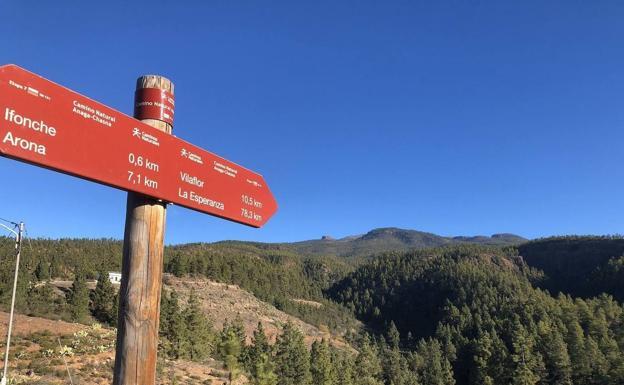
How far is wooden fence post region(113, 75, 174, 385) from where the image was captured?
333 centimetres

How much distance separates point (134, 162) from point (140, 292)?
3.01 ft

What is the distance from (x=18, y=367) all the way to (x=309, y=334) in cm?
8996

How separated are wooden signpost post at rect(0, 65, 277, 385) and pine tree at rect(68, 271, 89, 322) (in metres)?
54.9

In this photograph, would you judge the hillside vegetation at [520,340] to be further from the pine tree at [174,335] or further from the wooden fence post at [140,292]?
the wooden fence post at [140,292]

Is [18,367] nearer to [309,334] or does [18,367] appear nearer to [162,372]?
[162,372]

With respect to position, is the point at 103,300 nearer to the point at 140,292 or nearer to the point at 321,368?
the point at 321,368

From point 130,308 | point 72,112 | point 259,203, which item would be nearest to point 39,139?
point 72,112

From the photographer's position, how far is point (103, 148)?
3.15 meters

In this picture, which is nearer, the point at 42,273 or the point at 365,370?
the point at 365,370

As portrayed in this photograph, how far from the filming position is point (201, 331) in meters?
55.3

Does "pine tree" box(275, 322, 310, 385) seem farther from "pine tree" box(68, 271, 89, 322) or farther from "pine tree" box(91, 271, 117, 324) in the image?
"pine tree" box(91, 271, 117, 324)

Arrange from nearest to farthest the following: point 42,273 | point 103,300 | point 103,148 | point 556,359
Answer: point 103,148, point 103,300, point 556,359, point 42,273

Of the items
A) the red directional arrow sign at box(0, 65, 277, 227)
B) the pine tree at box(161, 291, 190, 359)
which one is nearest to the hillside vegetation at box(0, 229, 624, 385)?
the pine tree at box(161, 291, 190, 359)

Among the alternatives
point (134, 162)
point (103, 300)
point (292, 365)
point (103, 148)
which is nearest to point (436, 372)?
point (292, 365)
